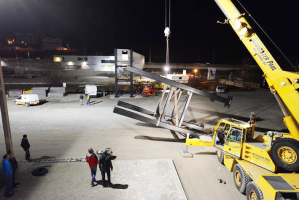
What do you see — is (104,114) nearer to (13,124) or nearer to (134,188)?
(13,124)

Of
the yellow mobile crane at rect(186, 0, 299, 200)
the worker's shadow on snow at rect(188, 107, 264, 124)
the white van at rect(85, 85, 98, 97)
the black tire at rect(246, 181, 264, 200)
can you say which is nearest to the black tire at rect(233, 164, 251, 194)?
the yellow mobile crane at rect(186, 0, 299, 200)

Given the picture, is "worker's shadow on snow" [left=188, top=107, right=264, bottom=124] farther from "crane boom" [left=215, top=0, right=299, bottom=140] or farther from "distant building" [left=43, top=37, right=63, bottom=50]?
"distant building" [left=43, top=37, right=63, bottom=50]

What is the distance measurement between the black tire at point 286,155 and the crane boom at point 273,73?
3.51 ft

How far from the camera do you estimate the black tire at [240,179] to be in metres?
7.26

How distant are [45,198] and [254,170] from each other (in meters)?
7.86

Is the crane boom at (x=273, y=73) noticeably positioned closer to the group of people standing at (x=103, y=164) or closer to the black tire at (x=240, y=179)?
the black tire at (x=240, y=179)

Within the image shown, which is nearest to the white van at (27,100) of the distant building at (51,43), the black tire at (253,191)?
the black tire at (253,191)

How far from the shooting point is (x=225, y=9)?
29.7 ft

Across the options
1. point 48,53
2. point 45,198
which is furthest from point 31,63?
point 45,198

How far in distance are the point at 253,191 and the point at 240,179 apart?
1.16 metres

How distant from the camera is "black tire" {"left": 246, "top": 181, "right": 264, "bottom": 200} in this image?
6249 mm

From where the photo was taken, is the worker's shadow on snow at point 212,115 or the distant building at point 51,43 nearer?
the worker's shadow on snow at point 212,115

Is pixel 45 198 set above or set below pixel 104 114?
below

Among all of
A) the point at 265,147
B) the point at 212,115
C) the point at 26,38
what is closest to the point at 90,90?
the point at 212,115
